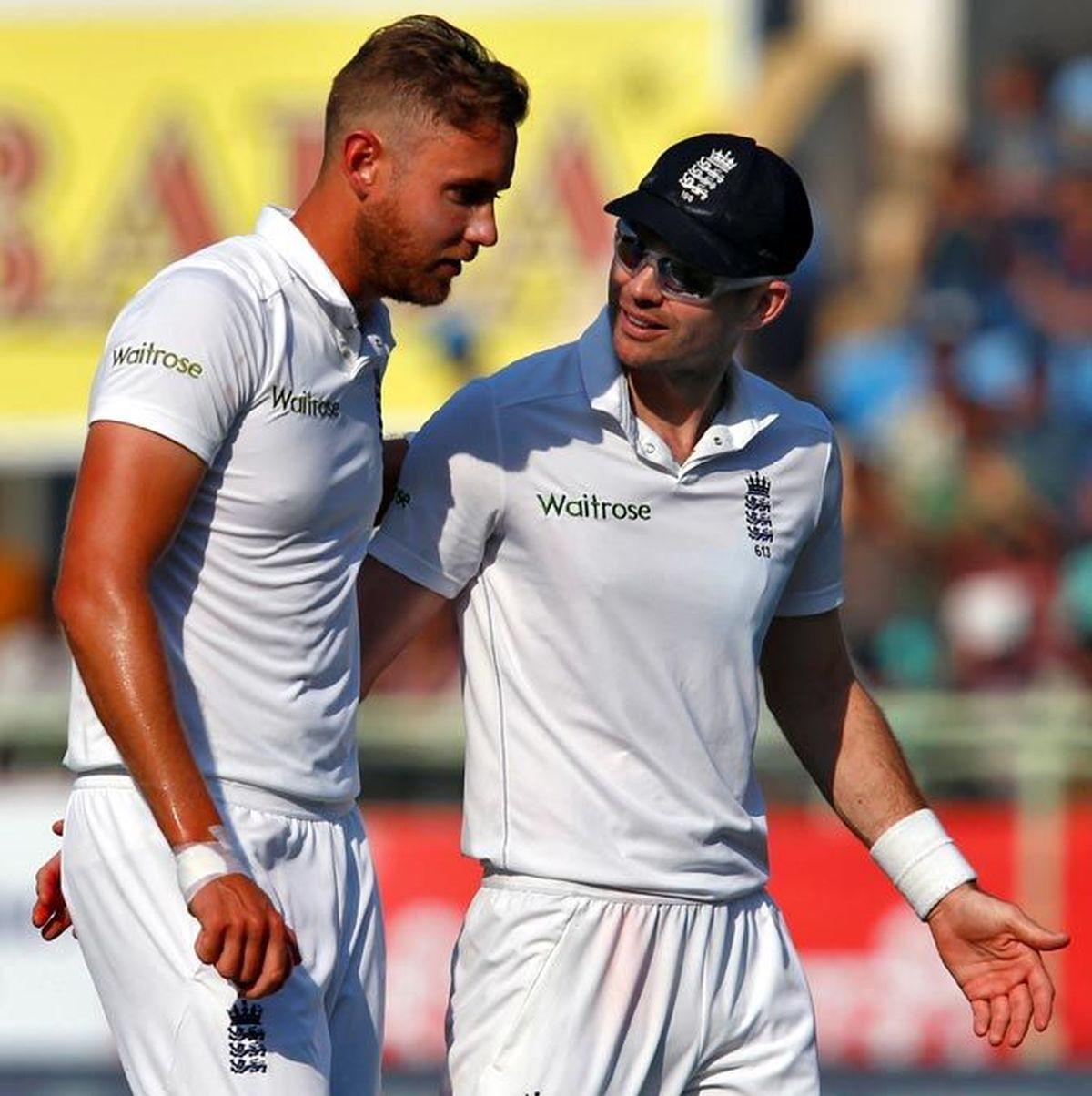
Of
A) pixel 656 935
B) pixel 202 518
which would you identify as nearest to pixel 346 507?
pixel 202 518

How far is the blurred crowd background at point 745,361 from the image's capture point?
33.3ft

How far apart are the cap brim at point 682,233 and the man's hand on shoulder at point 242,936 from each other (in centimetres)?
138

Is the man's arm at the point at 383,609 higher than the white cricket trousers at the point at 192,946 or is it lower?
higher

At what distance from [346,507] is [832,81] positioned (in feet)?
39.3

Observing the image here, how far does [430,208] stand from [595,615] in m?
0.78

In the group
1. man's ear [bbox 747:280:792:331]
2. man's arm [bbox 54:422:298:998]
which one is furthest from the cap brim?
man's arm [bbox 54:422:298:998]

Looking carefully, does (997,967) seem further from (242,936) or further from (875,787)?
(242,936)

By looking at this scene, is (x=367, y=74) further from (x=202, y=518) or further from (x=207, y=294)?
(x=202, y=518)

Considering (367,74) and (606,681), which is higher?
(367,74)

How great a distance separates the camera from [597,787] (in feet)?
14.8

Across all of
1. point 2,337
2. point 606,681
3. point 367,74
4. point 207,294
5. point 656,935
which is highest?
point 2,337

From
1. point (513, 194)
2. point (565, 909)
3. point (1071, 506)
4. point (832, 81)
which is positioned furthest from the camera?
point (832, 81)

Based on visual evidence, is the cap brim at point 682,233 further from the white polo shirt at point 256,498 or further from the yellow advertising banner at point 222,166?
the yellow advertising banner at point 222,166

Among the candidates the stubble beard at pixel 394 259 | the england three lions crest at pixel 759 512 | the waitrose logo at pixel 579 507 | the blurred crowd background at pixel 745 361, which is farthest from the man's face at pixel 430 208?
the blurred crowd background at pixel 745 361
